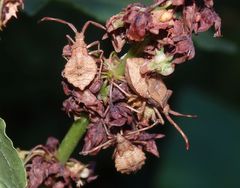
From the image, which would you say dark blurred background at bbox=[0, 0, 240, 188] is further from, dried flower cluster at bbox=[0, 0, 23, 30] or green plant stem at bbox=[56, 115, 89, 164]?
dried flower cluster at bbox=[0, 0, 23, 30]

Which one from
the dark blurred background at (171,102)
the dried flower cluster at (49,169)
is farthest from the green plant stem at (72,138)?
the dark blurred background at (171,102)

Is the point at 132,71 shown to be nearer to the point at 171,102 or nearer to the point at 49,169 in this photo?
the point at 49,169

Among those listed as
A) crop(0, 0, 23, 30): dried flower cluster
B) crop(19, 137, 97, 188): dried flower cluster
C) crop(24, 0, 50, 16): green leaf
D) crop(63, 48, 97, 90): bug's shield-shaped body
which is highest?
crop(0, 0, 23, 30): dried flower cluster

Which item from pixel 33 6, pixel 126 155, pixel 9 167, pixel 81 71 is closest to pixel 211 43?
pixel 33 6

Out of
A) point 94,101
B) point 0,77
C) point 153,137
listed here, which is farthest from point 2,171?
point 0,77

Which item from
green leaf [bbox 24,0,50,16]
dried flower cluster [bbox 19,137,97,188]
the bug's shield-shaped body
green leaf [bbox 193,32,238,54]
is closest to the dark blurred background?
green leaf [bbox 193,32,238,54]

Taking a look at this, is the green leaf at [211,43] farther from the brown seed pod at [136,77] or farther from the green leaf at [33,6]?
the brown seed pod at [136,77]

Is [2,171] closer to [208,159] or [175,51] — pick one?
[175,51]
